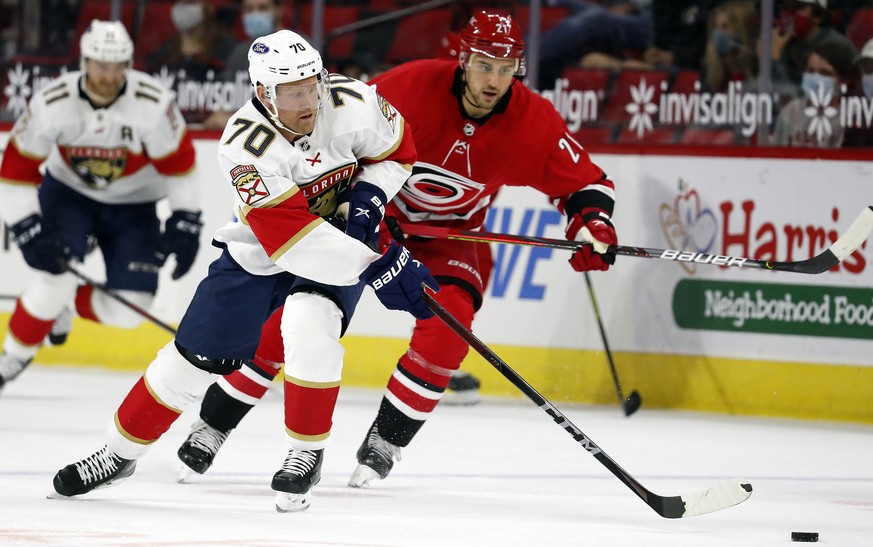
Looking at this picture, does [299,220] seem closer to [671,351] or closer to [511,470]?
[511,470]

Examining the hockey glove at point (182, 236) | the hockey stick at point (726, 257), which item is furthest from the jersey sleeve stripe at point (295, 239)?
the hockey glove at point (182, 236)

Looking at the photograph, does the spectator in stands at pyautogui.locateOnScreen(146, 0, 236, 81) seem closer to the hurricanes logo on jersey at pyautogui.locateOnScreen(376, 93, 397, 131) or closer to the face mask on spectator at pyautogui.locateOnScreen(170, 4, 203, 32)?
the face mask on spectator at pyautogui.locateOnScreen(170, 4, 203, 32)

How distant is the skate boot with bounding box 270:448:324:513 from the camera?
3.30m

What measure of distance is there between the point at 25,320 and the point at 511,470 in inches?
81.5

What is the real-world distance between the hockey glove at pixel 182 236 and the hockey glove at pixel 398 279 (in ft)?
7.39

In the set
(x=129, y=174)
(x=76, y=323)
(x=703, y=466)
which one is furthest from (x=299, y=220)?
(x=76, y=323)

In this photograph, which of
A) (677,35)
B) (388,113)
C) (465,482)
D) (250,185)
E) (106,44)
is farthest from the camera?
(677,35)

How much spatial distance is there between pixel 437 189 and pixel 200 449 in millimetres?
984

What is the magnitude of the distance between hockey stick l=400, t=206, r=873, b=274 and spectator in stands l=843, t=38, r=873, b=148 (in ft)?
5.07

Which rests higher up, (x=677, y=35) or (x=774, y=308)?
(x=677, y=35)

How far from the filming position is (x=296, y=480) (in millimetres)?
3303

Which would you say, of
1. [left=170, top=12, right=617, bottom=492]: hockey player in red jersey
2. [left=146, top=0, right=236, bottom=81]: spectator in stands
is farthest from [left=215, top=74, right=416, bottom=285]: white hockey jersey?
[left=146, top=0, right=236, bottom=81]: spectator in stands

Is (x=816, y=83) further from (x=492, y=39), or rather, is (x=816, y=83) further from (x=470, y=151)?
(x=492, y=39)

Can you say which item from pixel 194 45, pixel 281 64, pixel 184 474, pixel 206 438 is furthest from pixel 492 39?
pixel 194 45
